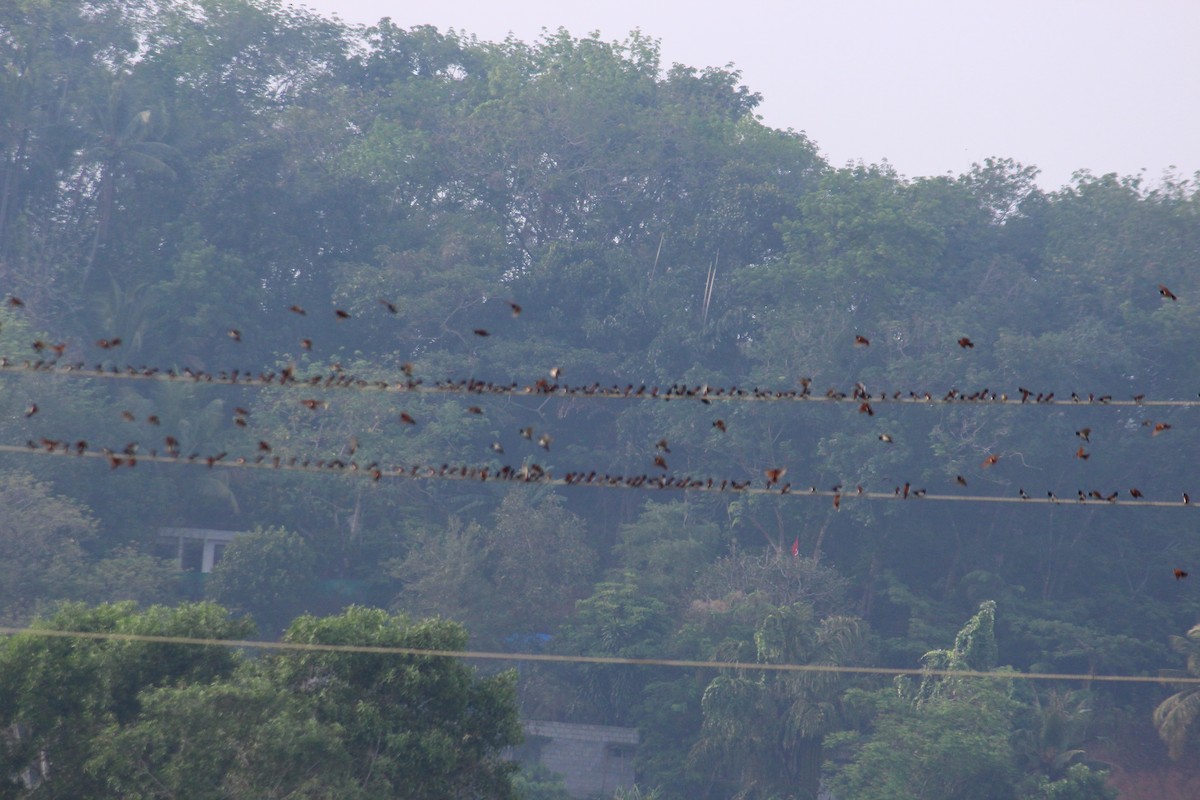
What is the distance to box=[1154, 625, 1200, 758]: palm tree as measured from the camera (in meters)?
42.0

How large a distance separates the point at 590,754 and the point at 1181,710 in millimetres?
17103

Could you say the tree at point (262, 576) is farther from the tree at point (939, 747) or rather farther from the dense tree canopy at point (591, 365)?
the tree at point (939, 747)

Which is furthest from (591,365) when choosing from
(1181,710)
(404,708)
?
(404,708)

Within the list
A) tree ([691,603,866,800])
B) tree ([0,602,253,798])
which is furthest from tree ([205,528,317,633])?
tree ([0,602,253,798])

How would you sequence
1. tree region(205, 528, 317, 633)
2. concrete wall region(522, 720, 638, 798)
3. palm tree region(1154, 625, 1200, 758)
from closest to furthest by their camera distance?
1. palm tree region(1154, 625, 1200, 758)
2. tree region(205, 528, 317, 633)
3. concrete wall region(522, 720, 638, 798)

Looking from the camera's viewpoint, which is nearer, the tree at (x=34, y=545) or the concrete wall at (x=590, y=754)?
the tree at (x=34, y=545)

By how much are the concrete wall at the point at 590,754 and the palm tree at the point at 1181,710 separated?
605 inches

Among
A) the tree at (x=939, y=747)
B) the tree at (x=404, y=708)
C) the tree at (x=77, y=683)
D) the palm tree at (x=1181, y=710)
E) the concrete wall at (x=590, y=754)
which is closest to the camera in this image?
the tree at (x=77, y=683)

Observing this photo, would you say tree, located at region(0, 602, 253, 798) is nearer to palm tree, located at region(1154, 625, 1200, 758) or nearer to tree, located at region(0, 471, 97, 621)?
tree, located at region(0, 471, 97, 621)

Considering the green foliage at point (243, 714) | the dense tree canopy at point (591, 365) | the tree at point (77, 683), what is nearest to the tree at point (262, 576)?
the dense tree canopy at point (591, 365)

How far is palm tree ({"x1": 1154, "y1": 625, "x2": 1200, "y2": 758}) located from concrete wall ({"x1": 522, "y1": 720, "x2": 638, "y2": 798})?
605 inches

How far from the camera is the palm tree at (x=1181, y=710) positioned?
41969 mm

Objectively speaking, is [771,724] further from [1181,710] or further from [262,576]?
[262,576]

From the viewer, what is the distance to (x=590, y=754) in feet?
144
